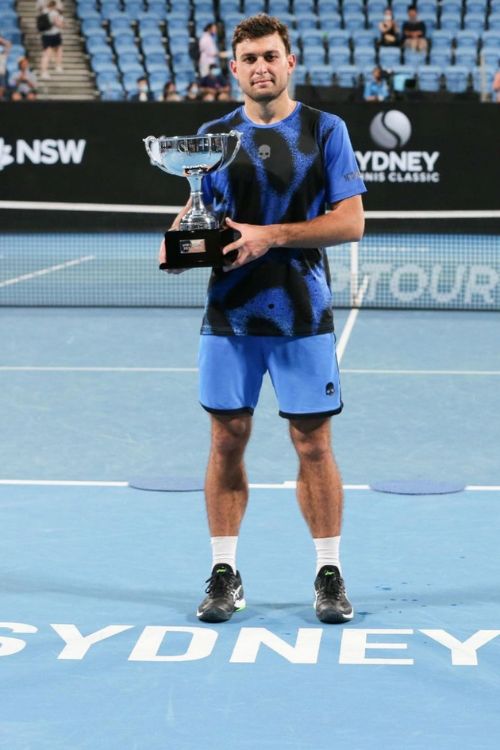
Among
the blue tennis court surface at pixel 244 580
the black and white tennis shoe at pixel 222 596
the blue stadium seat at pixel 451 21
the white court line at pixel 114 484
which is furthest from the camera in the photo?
the blue stadium seat at pixel 451 21

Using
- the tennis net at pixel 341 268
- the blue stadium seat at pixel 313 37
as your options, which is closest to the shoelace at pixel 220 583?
the tennis net at pixel 341 268

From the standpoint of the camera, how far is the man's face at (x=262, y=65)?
16.6ft

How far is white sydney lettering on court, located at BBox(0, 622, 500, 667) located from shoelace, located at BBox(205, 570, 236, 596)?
0.67ft

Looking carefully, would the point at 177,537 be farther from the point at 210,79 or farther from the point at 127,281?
the point at 210,79

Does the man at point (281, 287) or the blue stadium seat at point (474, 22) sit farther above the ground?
the man at point (281, 287)

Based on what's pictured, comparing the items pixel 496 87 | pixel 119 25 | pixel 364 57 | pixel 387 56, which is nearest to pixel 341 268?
pixel 496 87

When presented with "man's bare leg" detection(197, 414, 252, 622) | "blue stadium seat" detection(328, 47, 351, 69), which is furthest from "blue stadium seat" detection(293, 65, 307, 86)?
"man's bare leg" detection(197, 414, 252, 622)

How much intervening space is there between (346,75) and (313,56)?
1054mm

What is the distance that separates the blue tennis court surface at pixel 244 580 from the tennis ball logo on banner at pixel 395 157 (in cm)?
1054

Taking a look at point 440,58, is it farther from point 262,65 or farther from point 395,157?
point 262,65

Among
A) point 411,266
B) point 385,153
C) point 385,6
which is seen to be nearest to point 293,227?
point 411,266

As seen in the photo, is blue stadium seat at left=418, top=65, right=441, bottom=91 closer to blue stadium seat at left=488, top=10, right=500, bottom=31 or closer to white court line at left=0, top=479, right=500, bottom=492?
blue stadium seat at left=488, top=10, right=500, bottom=31

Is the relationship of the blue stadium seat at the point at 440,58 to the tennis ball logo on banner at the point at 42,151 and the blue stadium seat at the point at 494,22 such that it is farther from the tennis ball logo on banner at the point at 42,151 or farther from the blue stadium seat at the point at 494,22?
the tennis ball logo on banner at the point at 42,151

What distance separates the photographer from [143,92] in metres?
23.3
